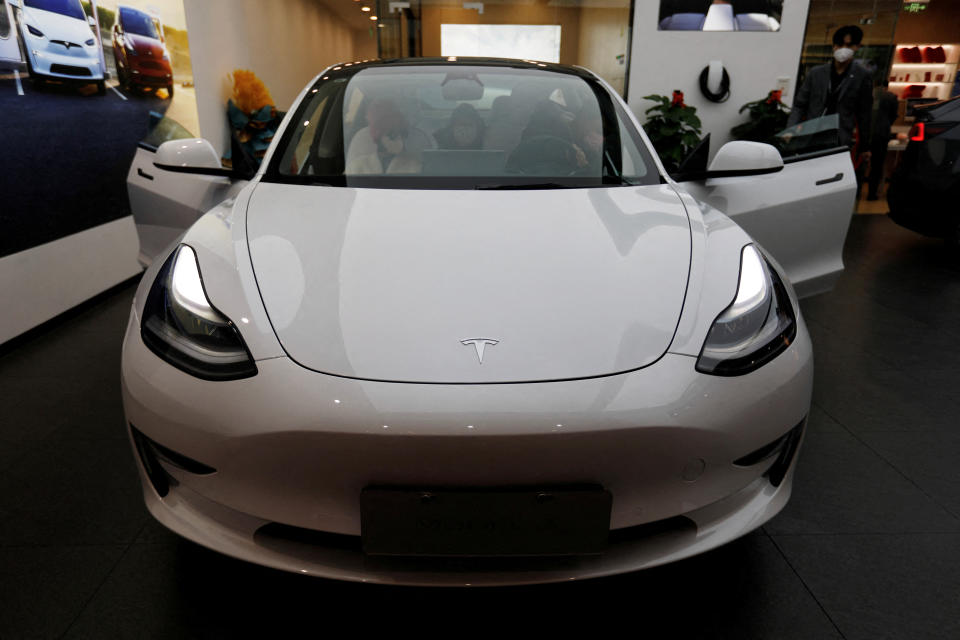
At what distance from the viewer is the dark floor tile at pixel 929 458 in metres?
1.79

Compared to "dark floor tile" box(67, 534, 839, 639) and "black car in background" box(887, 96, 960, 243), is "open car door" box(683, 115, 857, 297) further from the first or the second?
"black car in background" box(887, 96, 960, 243)

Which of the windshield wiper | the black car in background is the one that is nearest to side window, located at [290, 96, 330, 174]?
the windshield wiper

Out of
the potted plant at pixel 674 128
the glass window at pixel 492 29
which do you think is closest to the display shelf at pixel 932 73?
the glass window at pixel 492 29

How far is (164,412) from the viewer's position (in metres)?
1.10

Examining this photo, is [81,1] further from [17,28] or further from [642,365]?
[642,365]

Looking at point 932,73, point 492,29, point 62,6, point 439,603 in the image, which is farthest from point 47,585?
point 932,73

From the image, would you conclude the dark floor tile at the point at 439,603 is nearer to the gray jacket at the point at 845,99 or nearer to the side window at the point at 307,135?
the side window at the point at 307,135

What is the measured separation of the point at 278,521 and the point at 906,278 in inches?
171

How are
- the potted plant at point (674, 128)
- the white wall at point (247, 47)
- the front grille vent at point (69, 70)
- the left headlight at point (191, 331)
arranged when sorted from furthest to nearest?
the potted plant at point (674, 128) → the white wall at point (247, 47) → the front grille vent at point (69, 70) → the left headlight at point (191, 331)

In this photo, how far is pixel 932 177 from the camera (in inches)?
178

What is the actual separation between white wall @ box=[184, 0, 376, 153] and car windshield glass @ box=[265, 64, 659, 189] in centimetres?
355

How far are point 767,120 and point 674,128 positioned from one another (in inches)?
31.6

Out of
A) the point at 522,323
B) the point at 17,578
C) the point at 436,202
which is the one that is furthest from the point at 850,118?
the point at 17,578

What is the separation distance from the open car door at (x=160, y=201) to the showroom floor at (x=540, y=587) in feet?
→ 1.88
